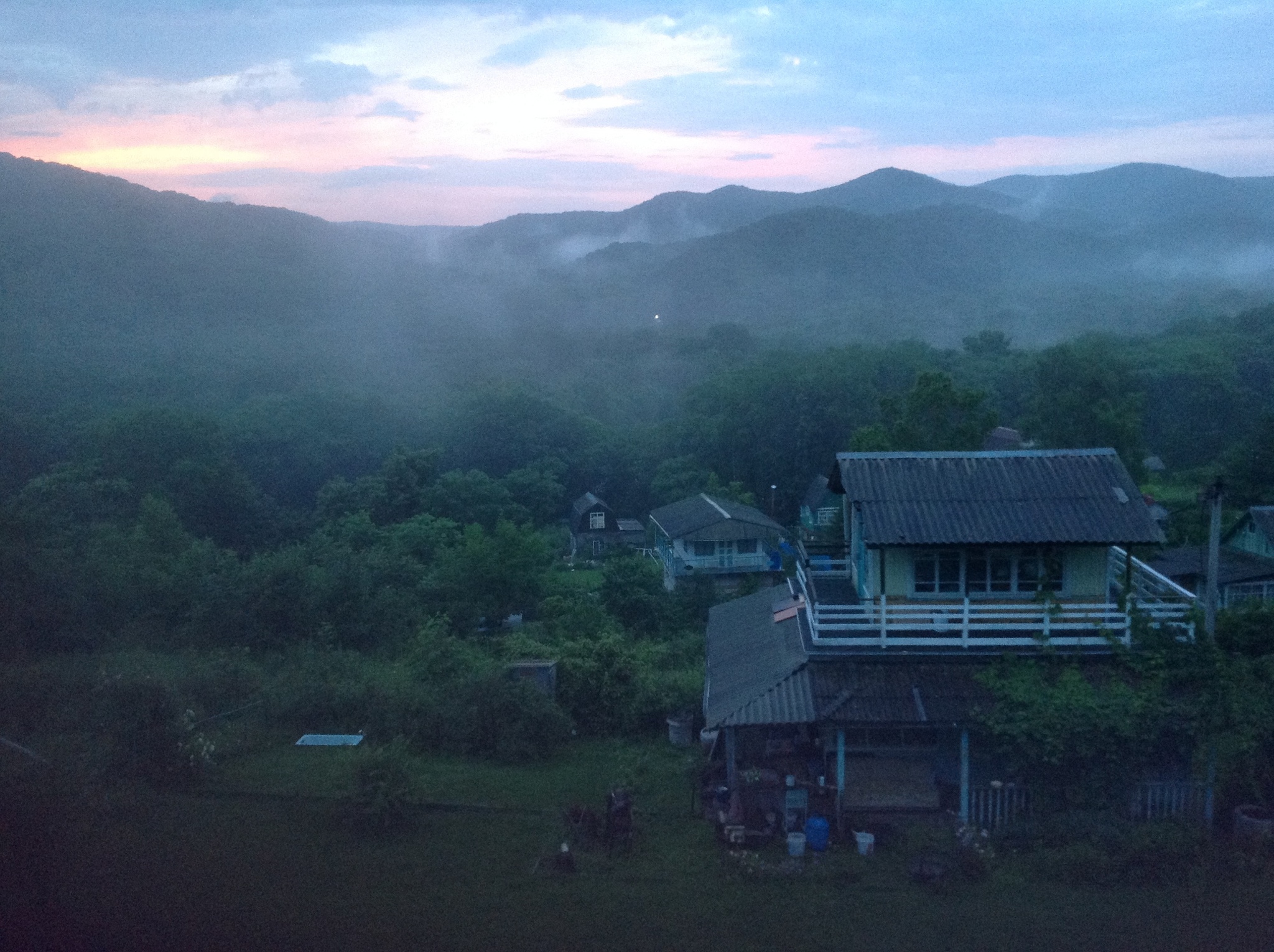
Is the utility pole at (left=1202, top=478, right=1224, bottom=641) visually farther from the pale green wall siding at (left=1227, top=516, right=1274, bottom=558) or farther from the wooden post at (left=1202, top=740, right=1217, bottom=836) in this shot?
the pale green wall siding at (left=1227, top=516, right=1274, bottom=558)

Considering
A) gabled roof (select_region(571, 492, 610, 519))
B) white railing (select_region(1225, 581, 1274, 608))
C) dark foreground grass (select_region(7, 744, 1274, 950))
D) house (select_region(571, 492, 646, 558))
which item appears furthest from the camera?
gabled roof (select_region(571, 492, 610, 519))

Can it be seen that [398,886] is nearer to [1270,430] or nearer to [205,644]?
[205,644]

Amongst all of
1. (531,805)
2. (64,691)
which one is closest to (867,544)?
(531,805)

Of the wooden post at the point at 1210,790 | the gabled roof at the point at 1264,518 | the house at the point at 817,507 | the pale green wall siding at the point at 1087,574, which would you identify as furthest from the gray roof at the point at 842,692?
the house at the point at 817,507

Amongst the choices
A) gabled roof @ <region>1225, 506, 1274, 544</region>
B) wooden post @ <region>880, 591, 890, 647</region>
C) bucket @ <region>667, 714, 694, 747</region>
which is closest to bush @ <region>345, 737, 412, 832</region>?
bucket @ <region>667, 714, 694, 747</region>

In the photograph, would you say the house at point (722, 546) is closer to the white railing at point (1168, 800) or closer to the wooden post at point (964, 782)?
the wooden post at point (964, 782)

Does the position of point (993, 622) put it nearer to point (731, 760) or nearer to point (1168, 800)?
point (1168, 800)
